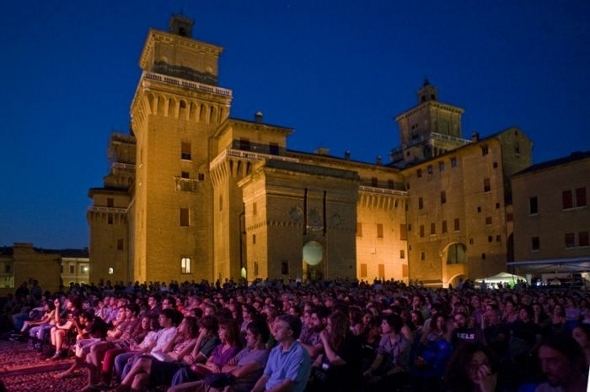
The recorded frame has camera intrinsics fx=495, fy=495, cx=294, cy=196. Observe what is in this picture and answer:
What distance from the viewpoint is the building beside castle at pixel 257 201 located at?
3134 centimetres

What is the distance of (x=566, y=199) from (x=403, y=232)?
16933 millimetres

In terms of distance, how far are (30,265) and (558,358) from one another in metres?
47.3

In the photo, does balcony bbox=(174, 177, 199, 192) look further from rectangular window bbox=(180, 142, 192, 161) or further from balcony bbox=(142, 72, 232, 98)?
balcony bbox=(142, 72, 232, 98)

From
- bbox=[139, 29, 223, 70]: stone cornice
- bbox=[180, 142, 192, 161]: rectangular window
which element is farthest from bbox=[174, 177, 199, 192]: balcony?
bbox=[139, 29, 223, 70]: stone cornice

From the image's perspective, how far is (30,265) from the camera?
43.2 meters

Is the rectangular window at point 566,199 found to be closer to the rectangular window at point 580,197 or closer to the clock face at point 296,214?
the rectangular window at point 580,197

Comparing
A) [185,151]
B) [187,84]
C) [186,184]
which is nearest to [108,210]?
[186,184]

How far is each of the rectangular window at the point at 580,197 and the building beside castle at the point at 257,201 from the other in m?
5.95

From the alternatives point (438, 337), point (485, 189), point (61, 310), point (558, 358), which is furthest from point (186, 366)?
point (485, 189)

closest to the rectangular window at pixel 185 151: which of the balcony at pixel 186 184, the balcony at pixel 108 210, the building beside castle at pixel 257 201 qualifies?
the building beside castle at pixel 257 201

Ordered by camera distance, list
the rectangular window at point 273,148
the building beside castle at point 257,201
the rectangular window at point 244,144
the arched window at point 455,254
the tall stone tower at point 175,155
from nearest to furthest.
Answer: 1. the building beside castle at point 257,201
2. the tall stone tower at point 175,155
3. the rectangular window at point 244,144
4. the rectangular window at point 273,148
5. the arched window at point 455,254

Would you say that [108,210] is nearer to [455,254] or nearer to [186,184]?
[186,184]

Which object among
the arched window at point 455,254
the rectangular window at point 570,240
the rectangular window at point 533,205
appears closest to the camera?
the rectangular window at point 570,240

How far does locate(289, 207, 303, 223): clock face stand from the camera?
30.5m
